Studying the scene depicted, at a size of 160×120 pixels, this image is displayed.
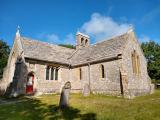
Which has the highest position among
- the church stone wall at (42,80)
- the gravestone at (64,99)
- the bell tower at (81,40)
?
the bell tower at (81,40)

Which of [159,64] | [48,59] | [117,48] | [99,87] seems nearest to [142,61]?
[117,48]

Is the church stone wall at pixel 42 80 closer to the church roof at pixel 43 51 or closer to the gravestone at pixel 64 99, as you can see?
the church roof at pixel 43 51

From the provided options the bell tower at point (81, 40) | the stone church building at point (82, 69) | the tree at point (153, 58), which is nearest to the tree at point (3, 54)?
the stone church building at point (82, 69)

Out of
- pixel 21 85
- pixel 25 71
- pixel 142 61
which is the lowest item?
pixel 21 85

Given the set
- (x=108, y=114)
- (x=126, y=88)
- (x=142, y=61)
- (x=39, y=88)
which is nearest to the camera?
(x=108, y=114)

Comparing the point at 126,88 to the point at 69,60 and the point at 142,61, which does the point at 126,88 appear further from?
the point at 69,60

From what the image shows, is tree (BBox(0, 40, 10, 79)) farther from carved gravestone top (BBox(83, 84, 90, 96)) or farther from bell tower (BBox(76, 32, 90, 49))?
carved gravestone top (BBox(83, 84, 90, 96))

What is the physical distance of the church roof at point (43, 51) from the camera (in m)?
24.5

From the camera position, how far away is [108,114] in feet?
35.0

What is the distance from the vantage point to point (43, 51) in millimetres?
27062

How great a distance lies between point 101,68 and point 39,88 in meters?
9.08

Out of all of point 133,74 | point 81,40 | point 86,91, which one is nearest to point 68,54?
point 81,40

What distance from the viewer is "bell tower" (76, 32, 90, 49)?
3484 cm

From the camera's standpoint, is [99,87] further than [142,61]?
No
